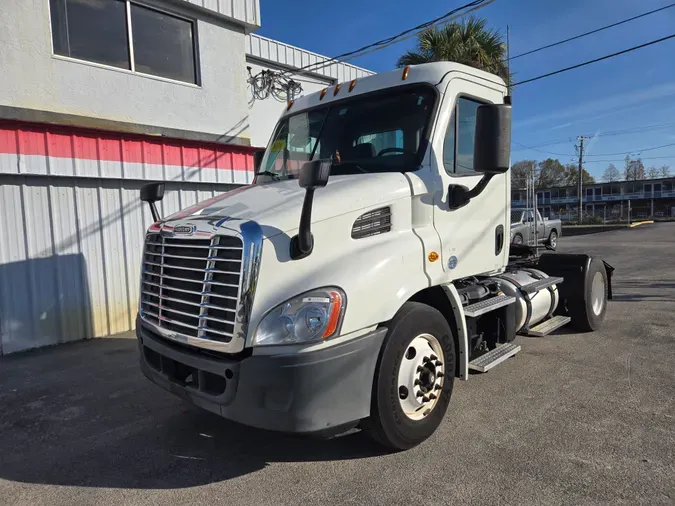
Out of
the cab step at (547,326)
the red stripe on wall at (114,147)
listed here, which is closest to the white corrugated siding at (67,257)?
the red stripe on wall at (114,147)

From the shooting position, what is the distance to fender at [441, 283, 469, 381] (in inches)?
146

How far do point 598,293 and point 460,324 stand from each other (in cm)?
404

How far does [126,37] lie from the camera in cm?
787

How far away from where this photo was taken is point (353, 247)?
10.3ft

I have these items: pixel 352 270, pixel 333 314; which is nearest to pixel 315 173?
pixel 352 270

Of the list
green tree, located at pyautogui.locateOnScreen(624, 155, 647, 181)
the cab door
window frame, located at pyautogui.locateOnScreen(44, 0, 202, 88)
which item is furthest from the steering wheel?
green tree, located at pyautogui.locateOnScreen(624, 155, 647, 181)

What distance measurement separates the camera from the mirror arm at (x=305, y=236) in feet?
9.29

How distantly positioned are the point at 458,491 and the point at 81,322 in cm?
623

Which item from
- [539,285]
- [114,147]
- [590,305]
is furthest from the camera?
[114,147]

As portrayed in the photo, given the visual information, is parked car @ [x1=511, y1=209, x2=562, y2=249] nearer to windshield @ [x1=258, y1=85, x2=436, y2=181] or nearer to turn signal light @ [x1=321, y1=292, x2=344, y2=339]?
windshield @ [x1=258, y1=85, x2=436, y2=181]

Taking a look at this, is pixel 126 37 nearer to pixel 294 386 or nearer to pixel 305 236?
pixel 305 236

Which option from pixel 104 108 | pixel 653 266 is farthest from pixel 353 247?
pixel 653 266

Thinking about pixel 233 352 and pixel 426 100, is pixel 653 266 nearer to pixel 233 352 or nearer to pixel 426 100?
pixel 426 100

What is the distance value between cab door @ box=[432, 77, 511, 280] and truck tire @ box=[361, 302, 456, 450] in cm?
54
